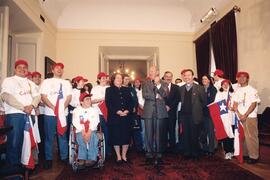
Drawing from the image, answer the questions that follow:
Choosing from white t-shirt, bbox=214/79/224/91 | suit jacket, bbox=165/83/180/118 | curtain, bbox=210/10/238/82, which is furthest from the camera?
curtain, bbox=210/10/238/82

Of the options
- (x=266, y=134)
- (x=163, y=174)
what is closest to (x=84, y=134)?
(x=163, y=174)

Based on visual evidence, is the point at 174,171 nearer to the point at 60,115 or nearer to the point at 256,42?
the point at 60,115

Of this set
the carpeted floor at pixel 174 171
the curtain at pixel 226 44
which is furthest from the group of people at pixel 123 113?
the curtain at pixel 226 44

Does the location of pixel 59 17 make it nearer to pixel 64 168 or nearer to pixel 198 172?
pixel 64 168

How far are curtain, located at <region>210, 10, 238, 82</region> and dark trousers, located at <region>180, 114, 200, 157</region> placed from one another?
199 cm

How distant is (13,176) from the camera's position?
1936mm

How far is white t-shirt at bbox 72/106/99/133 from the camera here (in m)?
3.11

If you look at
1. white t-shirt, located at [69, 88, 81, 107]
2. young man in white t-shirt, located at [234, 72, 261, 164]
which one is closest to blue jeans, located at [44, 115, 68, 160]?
white t-shirt, located at [69, 88, 81, 107]

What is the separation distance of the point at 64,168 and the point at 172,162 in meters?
1.54

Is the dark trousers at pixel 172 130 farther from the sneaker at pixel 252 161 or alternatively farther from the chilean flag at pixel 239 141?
the sneaker at pixel 252 161

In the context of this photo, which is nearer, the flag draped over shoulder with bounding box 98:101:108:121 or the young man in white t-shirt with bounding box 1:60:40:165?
the young man in white t-shirt with bounding box 1:60:40:165

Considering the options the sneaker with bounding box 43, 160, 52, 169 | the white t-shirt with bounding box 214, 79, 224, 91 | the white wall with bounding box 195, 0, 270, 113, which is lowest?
the sneaker with bounding box 43, 160, 52, 169

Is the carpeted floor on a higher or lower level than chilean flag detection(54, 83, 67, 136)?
lower

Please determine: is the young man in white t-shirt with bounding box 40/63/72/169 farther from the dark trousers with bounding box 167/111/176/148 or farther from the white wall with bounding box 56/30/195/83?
the white wall with bounding box 56/30/195/83
